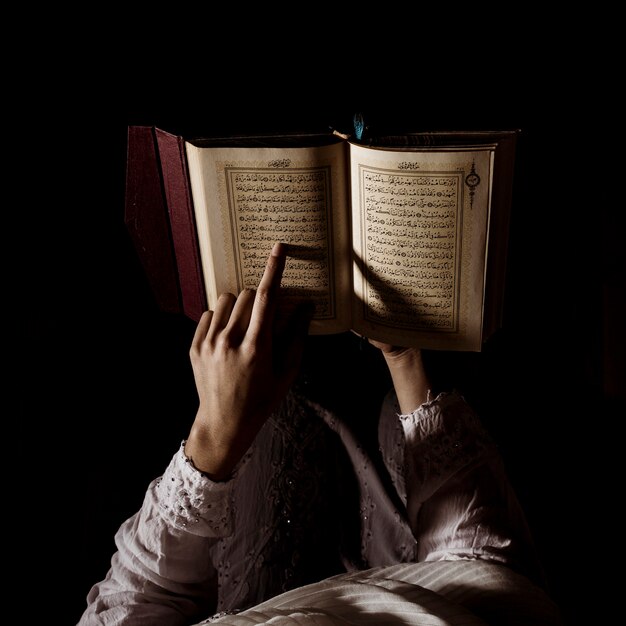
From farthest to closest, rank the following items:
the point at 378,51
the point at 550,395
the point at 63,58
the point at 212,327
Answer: the point at 550,395, the point at 378,51, the point at 63,58, the point at 212,327

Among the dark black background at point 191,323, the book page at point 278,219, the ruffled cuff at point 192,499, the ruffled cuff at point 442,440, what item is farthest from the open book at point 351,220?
the dark black background at point 191,323

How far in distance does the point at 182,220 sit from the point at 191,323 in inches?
22.3

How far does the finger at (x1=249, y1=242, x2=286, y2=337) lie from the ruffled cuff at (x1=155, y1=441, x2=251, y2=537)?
0.18 m

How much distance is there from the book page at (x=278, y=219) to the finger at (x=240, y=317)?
81 mm

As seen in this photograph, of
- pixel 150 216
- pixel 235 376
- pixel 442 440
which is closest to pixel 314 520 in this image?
pixel 442 440

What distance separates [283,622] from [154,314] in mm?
999

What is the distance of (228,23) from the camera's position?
113 centimetres

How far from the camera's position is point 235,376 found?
0.76 metres

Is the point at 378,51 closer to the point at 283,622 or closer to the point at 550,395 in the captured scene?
the point at 550,395

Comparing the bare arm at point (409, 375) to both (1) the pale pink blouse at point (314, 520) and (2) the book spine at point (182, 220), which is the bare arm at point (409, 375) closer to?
(1) the pale pink blouse at point (314, 520)

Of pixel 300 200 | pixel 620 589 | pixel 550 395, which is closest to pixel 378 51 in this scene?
pixel 300 200

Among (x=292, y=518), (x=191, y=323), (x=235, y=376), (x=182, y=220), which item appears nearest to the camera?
(x=235, y=376)

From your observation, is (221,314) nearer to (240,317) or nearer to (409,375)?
(240,317)

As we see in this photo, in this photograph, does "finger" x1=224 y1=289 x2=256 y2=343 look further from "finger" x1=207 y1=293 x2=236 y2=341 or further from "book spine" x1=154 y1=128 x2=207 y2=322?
"book spine" x1=154 y1=128 x2=207 y2=322
